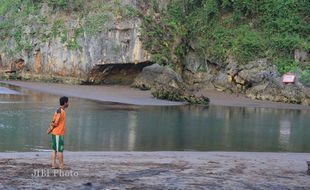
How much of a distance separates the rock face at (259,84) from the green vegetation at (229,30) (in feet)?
2.24

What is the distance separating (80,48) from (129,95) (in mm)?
10311

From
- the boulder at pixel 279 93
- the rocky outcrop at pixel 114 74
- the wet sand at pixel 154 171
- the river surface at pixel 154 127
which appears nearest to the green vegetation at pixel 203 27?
the boulder at pixel 279 93

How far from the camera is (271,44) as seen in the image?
37.8 meters

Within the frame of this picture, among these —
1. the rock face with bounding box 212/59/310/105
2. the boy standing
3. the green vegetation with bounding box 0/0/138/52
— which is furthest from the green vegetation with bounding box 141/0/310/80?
the boy standing

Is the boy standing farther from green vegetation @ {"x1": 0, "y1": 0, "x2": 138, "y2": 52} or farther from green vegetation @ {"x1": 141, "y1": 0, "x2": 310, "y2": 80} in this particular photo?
green vegetation @ {"x1": 0, "y1": 0, "x2": 138, "y2": 52}

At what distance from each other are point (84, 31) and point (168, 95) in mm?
14131

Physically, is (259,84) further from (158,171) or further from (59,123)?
(59,123)

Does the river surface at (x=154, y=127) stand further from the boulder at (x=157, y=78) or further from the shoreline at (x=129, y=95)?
the boulder at (x=157, y=78)

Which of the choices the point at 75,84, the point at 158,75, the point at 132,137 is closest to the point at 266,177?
the point at 132,137

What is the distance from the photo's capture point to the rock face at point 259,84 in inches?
1324

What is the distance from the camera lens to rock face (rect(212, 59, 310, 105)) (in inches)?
1324

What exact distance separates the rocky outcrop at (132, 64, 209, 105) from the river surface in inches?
69.8

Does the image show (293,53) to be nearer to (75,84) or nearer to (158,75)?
(158,75)

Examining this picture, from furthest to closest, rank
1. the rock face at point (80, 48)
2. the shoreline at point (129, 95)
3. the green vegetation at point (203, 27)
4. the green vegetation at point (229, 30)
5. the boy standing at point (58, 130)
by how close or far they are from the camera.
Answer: the rock face at point (80, 48), the green vegetation at point (203, 27), the green vegetation at point (229, 30), the shoreline at point (129, 95), the boy standing at point (58, 130)
